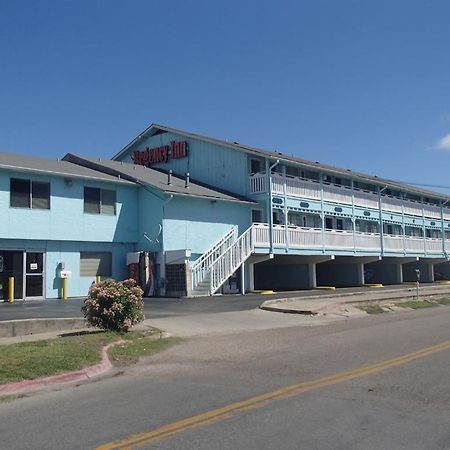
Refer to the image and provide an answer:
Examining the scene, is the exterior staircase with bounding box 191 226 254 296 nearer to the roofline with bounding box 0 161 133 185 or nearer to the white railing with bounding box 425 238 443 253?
the roofline with bounding box 0 161 133 185

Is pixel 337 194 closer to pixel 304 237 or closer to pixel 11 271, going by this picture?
pixel 304 237

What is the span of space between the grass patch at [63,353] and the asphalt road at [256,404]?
0.68m

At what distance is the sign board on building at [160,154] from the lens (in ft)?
113

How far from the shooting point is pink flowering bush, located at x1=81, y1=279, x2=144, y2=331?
40.7ft

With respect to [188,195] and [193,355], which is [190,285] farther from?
[193,355]

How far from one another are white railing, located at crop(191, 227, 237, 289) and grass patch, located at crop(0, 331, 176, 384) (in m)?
11.2

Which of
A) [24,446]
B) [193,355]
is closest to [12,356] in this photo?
[193,355]

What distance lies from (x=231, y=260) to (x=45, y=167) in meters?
9.27

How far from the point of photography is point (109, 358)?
34.6 feet

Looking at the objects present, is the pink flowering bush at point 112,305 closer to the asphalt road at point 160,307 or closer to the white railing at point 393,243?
the asphalt road at point 160,307

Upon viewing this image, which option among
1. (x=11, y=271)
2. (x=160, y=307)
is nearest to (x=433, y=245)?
(x=160, y=307)

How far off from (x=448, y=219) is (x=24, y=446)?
49.3 m

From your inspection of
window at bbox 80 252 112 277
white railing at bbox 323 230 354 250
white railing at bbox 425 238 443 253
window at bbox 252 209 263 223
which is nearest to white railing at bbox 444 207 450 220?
white railing at bbox 425 238 443 253

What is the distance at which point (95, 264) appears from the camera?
25.7 m
